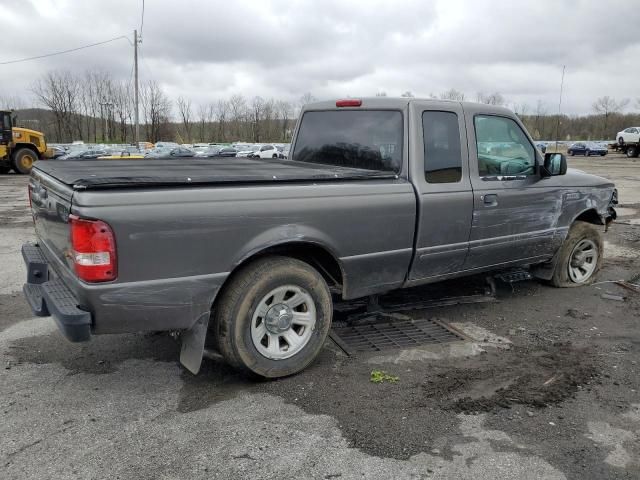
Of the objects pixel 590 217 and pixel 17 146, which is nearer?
pixel 590 217

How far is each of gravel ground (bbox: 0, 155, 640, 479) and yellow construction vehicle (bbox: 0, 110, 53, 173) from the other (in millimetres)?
23377

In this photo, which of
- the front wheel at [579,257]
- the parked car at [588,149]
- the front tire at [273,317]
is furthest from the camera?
the parked car at [588,149]

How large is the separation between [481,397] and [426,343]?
3.18 ft

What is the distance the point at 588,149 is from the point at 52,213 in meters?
58.3

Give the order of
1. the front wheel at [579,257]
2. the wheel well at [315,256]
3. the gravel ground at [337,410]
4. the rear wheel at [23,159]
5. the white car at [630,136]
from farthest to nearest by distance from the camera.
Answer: the white car at [630,136]
the rear wheel at [23,159]
the front wheel at [579,257]
the wheel well at [315,256]
the gravel ground at [337,410]

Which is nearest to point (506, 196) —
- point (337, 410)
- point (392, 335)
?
point (392, 335)

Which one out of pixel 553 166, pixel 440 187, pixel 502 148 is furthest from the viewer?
pixel 553 166

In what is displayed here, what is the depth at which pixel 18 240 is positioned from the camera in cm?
895

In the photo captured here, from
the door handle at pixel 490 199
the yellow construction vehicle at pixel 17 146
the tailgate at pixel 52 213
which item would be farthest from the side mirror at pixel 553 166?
the yellow construction vehicle at pixel 17 146

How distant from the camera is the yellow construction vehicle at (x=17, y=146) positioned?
80.5 feet

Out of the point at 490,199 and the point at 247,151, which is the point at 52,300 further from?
the point at 247,151

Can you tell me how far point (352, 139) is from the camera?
484 cm

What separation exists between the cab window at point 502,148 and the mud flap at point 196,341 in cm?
278

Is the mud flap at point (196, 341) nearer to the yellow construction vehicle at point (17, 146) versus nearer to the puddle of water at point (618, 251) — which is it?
the puddle of water at point (618, 251)
